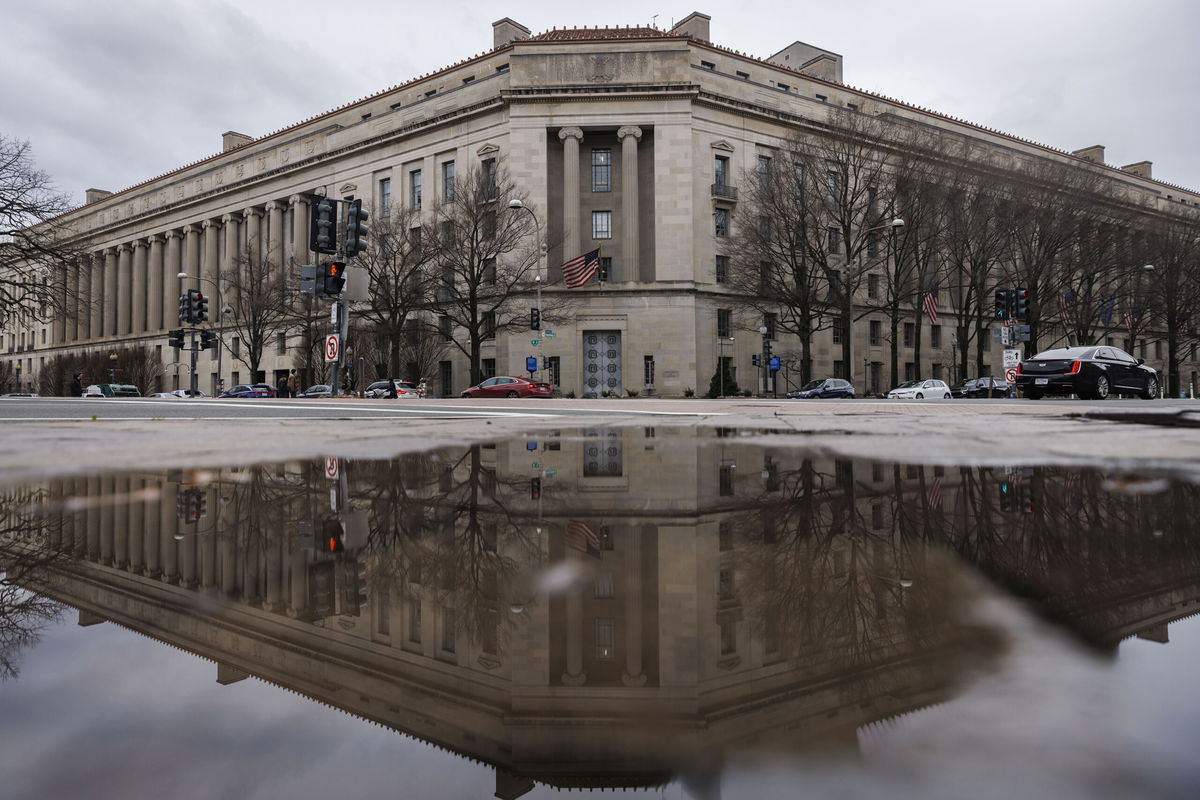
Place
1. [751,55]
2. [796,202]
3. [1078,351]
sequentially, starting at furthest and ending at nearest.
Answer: [751,55]
[796,202]
[1078,351]

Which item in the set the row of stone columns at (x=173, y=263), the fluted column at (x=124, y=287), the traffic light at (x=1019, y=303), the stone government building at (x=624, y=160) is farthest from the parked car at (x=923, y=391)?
the fluted column at (x=124, y=287)

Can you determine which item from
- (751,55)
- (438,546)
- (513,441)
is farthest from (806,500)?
(751,55)

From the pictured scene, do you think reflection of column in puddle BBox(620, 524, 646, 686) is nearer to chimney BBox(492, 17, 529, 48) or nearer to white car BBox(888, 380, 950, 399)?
white car BBox(888, 380, 950, 399)

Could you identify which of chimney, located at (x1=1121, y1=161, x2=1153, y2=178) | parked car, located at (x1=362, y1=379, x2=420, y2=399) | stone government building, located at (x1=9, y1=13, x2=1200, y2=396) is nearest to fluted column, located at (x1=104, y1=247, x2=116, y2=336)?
stone government building, located at (x1=9, y1=13, x2=1200, y2=396)

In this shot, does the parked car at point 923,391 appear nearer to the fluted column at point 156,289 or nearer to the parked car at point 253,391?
the parked car at point 253,391

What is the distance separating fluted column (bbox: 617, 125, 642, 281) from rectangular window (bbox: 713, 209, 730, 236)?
17.8ft

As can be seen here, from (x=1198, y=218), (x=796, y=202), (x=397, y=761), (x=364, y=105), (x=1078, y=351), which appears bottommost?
(x=397, y=761)

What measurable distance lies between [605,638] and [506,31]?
61.4m

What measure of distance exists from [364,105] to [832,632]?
6803 centimetres

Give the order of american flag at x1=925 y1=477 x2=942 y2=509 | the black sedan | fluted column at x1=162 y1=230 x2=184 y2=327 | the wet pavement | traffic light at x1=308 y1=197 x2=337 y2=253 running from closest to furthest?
the wet pavement < american flag at x1=925 y1=477 x2=942 y2=509 < traffic light at x1=308 y1=197 x2=337 y2=253 < the black sedan < fluted column at x1=162 y1=230 x2=184 y2=327

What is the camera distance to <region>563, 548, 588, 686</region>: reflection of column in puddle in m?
1.22

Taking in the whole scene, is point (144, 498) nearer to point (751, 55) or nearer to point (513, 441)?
point (513, 441)

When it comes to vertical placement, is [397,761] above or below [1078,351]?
below

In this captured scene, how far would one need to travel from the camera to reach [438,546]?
1.99 meters
